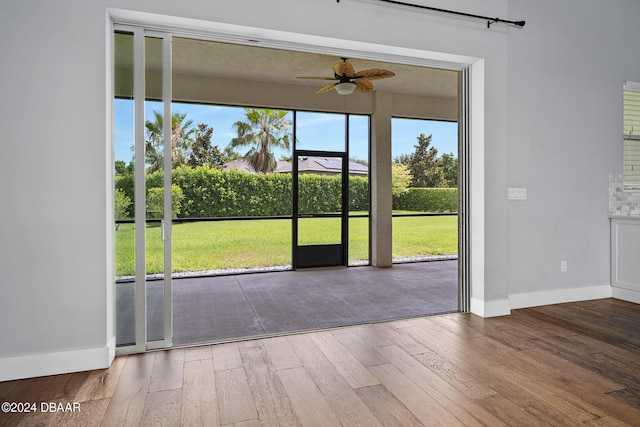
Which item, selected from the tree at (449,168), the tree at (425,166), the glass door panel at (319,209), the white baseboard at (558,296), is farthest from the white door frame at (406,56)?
the tree at (449,168)

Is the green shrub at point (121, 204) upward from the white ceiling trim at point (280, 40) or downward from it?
downward

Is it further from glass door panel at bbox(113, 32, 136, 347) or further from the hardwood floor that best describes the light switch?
glass door panel at bbox(113, 32, 136, 347)

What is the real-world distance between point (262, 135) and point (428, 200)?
11.9ft

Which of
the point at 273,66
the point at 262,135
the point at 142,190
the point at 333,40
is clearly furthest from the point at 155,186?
the point at 262,135

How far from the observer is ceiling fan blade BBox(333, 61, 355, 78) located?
494 cm

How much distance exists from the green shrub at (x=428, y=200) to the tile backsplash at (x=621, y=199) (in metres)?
3.76

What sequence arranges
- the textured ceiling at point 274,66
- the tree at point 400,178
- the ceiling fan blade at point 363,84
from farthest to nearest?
the tree at point 400,178 → the ceiling fan blade at point 363,84 → the textured ceiling at point 274,66

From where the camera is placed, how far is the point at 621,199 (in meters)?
4.40

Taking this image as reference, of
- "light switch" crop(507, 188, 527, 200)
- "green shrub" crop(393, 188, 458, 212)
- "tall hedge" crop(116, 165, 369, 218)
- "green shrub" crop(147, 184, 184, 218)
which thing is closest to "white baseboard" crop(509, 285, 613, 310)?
"light switch" crop(507, 188, 527, 200)

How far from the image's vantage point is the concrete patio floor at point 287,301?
324 centimetres

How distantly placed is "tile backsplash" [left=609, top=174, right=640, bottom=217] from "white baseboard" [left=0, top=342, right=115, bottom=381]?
5038mm

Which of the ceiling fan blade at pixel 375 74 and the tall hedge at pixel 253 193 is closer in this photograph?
the ceiling fan blade at pixel 375 74

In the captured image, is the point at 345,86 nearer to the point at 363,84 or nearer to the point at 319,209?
the point at 363,84

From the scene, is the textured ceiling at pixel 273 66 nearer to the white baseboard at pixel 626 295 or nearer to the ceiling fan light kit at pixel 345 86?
the ceiling fan light kit at pixel 345 86
